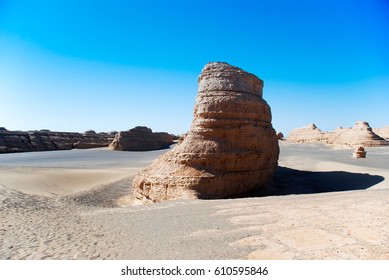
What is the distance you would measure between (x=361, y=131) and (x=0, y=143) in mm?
47290

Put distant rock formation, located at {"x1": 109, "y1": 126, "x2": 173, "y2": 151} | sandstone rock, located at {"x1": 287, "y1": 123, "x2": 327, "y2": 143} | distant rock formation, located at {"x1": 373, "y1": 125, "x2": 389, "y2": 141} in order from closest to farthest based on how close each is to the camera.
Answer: distant rock formation, located at {"x1": 109, "y1": 126, "x2": 173, "y2": 151} → sandstone rock, located at {"x1": 287, "y1": 123, "x2": 327, "y2": 143} → distant rock formation, located at {"x1": 373, "y1": 125, "x2": 389, "y2": 141}

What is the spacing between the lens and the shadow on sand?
499 inches

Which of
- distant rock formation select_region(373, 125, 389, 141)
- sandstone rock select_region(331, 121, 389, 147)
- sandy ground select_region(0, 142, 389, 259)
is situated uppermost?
distant rock formation select_region(373, 125, 389, 141)

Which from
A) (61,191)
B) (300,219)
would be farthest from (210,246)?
(61,191)

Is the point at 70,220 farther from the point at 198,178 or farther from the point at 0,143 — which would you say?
the point at 0,143

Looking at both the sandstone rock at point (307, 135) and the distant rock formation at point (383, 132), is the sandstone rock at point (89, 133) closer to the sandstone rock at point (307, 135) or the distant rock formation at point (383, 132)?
the sandstone rock at point (307, 135)

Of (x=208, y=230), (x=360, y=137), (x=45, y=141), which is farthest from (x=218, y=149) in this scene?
(x=45, y=141)

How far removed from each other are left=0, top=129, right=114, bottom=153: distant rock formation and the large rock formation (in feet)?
109

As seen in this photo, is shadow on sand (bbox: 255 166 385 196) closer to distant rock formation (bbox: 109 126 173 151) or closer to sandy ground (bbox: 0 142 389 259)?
sandy ground (bbox: 0 142 389 259)

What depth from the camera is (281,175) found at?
640 inches

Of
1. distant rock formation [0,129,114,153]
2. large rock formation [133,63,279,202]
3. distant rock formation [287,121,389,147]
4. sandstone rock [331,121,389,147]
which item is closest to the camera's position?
large rock formation [133,63,279,202]

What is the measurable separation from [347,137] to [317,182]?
28781mm

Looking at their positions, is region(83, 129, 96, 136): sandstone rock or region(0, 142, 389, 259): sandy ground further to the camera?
region(83, 129, 96, 136): sandstone rock

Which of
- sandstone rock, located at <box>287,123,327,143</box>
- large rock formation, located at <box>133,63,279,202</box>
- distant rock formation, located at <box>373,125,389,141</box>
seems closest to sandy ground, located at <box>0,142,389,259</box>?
large rock formation, located at <box>133,63,279,202</box>
